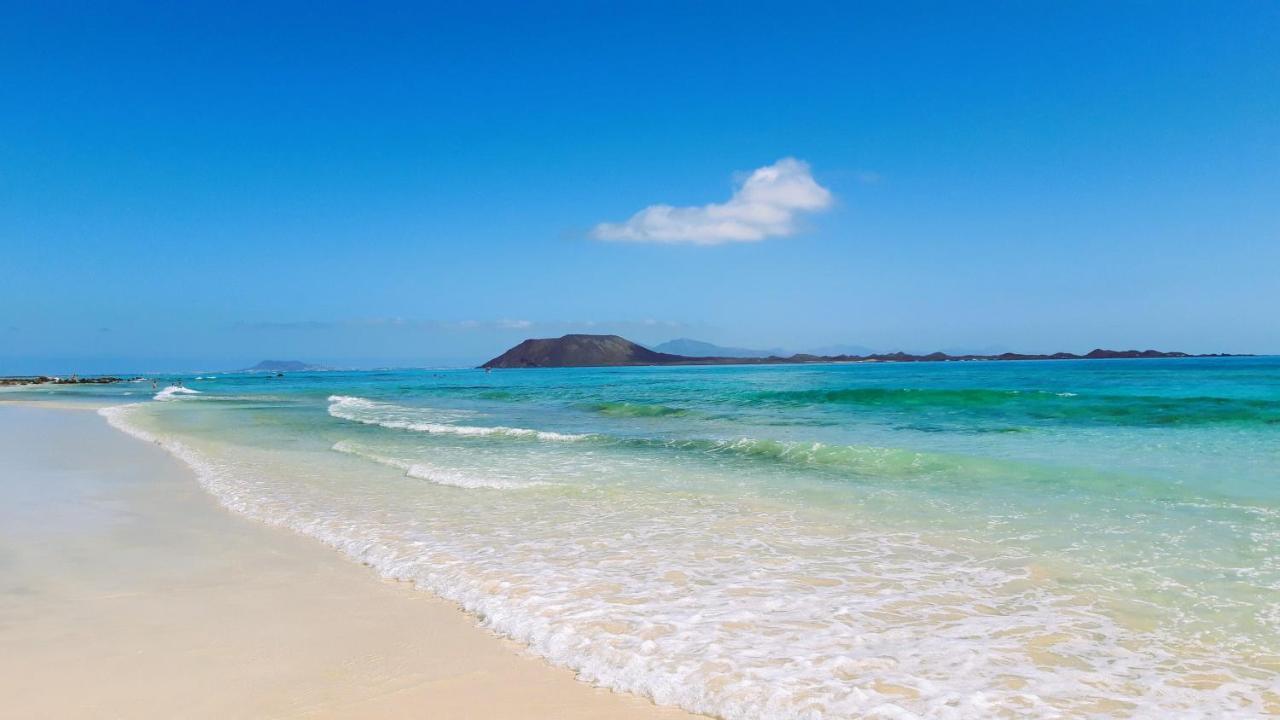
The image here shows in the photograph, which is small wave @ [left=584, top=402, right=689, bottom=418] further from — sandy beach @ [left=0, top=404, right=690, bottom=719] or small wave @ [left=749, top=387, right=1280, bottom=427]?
sandy beach @ [left=0, top=404, right=690, bottom=719]

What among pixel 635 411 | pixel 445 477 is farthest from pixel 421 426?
pixel 445 477

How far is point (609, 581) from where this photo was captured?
20.4 feet

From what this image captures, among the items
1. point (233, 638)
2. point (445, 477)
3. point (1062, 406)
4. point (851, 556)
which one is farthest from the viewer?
point (1062, 406)

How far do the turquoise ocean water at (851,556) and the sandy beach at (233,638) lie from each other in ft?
1.32

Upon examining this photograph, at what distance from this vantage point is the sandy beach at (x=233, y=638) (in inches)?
154

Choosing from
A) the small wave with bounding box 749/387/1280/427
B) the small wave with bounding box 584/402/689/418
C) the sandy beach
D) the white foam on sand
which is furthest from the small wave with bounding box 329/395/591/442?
the small wave with bounding box 749/387/1280/427

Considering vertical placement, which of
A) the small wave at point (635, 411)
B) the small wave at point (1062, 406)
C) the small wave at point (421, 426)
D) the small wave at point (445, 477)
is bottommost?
the small wave at point (445, 477)

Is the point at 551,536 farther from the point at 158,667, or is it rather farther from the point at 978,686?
the point at 978,686

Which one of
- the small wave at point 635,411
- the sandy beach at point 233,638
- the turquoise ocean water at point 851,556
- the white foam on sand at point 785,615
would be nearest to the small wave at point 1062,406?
the turquoise ocean water at point 851,556

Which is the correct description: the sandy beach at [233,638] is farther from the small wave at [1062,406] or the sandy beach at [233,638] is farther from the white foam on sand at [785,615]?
the small wave at [1062,406]

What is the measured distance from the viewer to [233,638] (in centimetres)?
486

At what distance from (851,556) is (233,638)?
5136 mm

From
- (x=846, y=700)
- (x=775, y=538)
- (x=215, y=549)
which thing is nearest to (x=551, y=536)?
(x=775, y=538)

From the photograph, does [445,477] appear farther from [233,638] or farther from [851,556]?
[851,556]
